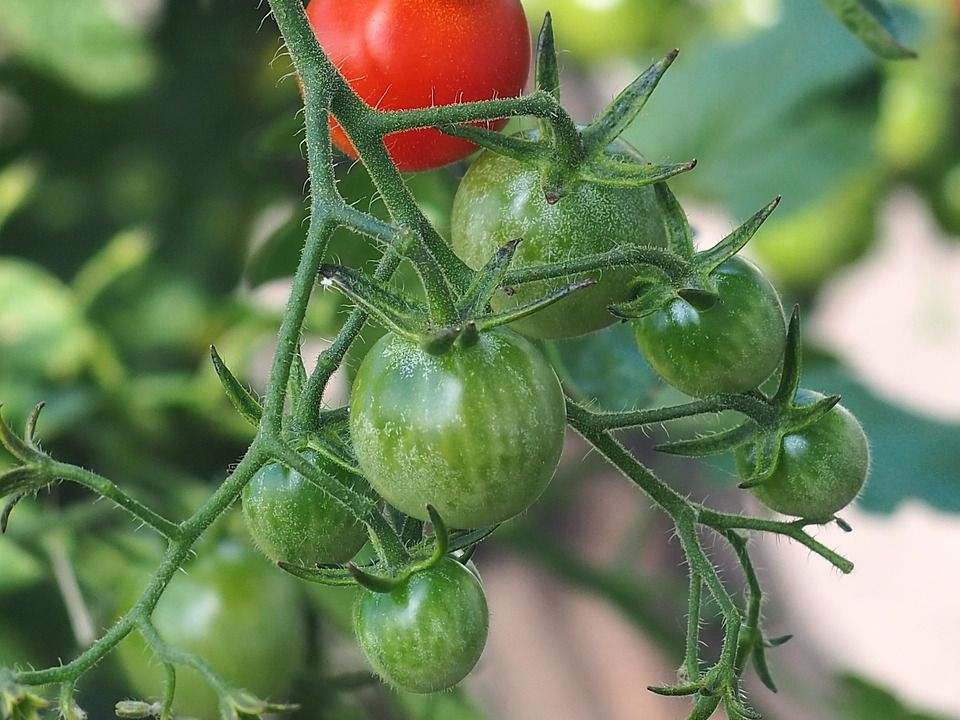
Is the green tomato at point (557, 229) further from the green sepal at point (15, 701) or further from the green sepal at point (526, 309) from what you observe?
the green sepal at point (15, 701)

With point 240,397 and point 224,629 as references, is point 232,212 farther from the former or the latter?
point 240,397

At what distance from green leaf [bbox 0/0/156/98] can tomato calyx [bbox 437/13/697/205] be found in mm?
583

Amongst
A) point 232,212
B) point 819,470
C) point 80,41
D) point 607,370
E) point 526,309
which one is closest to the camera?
point 526,309

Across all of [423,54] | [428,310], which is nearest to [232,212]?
[423,54]

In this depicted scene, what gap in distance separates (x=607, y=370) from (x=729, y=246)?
0.78ft

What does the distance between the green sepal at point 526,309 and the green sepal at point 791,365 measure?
11 centimetres

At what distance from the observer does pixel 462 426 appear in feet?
1.09

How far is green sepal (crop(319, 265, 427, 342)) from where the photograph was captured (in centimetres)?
33

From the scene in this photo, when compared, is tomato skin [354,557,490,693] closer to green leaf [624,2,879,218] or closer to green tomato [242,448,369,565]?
green tomato [242,448,369,565]

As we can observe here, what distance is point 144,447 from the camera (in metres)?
0.88

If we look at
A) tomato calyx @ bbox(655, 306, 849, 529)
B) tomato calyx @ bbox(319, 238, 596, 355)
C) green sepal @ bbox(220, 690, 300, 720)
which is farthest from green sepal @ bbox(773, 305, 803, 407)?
green sepal @ bbox(220, 690, 300, 720)

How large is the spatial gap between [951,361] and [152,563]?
A: 50.8 inches

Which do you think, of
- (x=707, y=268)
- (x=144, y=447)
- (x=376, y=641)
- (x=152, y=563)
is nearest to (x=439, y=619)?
(x=376, y=641)

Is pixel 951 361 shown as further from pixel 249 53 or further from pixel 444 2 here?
pixel 444 2
